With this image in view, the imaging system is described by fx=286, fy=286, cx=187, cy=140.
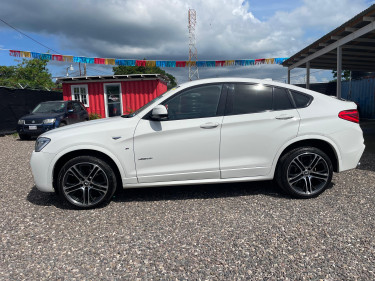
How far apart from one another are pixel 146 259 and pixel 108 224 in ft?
3.10

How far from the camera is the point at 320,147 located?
13.5 feet

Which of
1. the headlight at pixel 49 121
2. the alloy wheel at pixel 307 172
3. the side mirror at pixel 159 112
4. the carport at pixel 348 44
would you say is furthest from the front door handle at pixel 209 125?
the headlight at pixel 49 121

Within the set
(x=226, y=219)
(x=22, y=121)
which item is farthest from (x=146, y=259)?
(x=22, y=121)

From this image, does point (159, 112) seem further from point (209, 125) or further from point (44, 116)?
point (44, 116)

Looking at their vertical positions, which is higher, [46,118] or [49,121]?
[46,118]

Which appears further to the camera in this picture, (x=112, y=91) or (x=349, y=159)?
(x=112, y=91)

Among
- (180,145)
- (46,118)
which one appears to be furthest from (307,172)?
(46,118)

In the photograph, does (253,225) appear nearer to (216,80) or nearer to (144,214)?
(144,214)

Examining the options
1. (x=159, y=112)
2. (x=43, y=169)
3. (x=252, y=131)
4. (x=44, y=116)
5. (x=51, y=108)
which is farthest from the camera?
(x=51, y=108)

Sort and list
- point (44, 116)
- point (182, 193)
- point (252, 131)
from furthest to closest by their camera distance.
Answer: point (44, 116), point (182, 193), point (252, 131)

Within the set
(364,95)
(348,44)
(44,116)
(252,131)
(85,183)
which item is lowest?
(85,183)

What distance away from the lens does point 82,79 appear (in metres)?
17.0

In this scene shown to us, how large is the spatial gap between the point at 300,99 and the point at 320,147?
0.76m

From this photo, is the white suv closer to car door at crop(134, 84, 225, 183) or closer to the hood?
car door at crop(134, 84, 225, 183)
